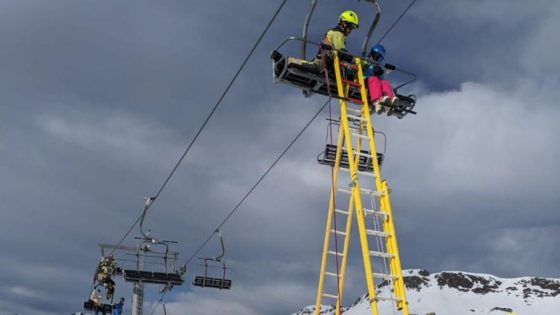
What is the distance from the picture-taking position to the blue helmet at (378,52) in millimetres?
16500

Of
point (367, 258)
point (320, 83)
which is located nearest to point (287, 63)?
point (320, 83)

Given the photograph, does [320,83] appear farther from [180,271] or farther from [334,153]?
[180,271]

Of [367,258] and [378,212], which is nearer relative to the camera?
[367,258]

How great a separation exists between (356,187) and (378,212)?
71cm

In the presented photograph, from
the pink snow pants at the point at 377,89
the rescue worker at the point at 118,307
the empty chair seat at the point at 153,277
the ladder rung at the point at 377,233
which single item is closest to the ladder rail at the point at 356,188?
the ladder rung at the point at 377,233

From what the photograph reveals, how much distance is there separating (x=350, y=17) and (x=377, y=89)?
2.16 meters

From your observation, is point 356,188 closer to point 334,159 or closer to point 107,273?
point 334,159

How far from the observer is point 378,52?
650 inches

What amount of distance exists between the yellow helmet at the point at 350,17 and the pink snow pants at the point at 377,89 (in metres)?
1.65

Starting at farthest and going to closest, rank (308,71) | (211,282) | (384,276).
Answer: (211,282) → (308,71) → (384,276)

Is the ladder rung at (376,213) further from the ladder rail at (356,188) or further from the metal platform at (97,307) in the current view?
the metal platform at (97,307)

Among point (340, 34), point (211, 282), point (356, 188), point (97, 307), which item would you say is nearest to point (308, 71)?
point (340, 34)

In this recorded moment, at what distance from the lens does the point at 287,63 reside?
15922 millimetres

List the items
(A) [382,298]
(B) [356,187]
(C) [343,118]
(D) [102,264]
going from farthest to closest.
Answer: (D) [102,264]
(C) [343,118]
(B) [356,187]
(A) [382,298]
